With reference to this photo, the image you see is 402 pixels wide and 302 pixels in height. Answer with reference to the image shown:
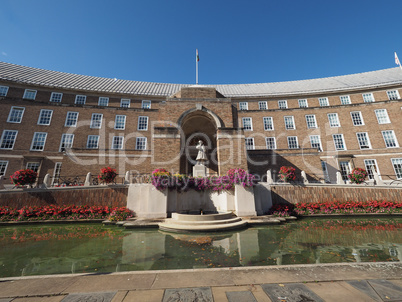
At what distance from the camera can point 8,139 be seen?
23.5 metres

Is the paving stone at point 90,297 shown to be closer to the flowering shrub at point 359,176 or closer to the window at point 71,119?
the flowering shrub at point 359,176

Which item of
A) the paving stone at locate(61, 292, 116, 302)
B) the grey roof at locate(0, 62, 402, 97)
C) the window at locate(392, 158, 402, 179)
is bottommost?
the paving stone at locate(61, 292, 116, 302)

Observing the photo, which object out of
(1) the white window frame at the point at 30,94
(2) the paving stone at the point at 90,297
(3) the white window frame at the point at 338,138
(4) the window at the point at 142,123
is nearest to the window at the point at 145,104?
(4) the window at the point at 142,123

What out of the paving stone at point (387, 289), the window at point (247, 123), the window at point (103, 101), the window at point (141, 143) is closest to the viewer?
the paving stone at point (387, 289)

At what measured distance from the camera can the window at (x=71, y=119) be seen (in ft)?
85.5

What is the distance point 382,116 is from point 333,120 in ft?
21.0

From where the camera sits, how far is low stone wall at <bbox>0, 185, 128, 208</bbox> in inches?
498

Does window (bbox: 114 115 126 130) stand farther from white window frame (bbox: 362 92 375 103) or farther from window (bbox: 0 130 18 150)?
white window frame (bbox: 362 92 375 103)

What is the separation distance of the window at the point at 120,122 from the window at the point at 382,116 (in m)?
39.6

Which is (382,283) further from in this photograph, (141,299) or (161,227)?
(161,227)

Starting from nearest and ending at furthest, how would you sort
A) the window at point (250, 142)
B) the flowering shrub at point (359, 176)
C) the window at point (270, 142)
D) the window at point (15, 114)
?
the flowering shrub at point (359, 176)
the window at point (15, 114)
the window at point (270, 142)
the window at point (250, 142)

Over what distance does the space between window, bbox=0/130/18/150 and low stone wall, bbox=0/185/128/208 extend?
53.0 ft

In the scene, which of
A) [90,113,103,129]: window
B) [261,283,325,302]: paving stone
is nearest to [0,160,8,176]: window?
[90,113,103,129]: window

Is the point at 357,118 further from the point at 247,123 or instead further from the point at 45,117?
the point at 45,117
